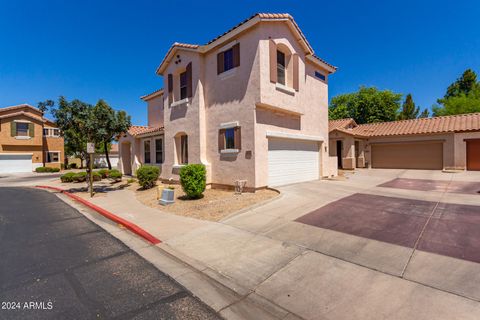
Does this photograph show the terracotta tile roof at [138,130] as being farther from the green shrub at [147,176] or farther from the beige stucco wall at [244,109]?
the green shrub at [147,176]

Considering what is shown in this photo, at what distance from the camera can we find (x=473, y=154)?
1733cm

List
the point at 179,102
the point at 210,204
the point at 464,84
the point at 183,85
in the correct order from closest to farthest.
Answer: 1. the point at 210,204
2. the point at 179,102
3. the point at 183,85
4. the point at 464,84

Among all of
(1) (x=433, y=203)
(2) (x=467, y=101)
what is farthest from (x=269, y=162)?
(2) (x=467, y=101)

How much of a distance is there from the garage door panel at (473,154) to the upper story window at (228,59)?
64.0ft

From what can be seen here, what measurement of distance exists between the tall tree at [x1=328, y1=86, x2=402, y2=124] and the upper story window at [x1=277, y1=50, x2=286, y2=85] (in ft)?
106

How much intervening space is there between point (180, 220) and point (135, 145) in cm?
1368

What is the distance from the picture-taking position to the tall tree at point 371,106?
123ft

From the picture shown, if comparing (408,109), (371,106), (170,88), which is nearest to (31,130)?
(170,88)

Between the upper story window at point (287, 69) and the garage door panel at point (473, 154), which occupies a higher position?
the upper story window at point (287, 69)

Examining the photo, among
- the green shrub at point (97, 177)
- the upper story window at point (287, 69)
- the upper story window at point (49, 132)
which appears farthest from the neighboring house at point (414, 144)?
the upper story window at point (49, 132)

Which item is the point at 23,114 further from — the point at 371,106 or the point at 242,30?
the point at 371,106

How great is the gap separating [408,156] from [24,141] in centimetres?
4505

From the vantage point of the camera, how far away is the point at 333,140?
73.2 ft

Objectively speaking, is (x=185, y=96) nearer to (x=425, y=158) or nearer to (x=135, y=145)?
(x=135, y=145)
